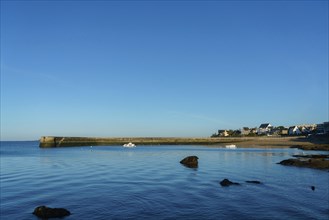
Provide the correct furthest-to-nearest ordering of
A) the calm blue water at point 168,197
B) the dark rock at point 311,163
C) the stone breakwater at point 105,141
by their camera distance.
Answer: the stone breakwater at point 105,141
the dark rock at point 311,163
the calm blue water at point 168,197

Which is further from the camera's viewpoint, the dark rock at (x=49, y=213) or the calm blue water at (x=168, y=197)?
the calm blue water at (x=168, y=197)

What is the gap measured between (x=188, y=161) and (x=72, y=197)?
2964 cm

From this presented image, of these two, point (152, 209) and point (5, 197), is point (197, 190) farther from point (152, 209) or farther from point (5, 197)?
point (5, 197)

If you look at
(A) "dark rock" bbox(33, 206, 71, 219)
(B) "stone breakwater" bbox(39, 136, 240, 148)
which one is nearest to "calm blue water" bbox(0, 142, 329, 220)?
(A) "dark rock" bbox(33, 206, 71, 219)

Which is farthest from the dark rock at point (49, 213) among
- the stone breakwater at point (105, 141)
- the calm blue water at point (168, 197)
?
the stone breakwater at point (105, 141)

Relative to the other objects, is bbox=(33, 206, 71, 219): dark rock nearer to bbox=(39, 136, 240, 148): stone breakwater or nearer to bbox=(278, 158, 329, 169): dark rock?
bbox=(278, 158, 329, 169): dark rock

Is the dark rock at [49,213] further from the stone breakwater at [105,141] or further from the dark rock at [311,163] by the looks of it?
the stone breakwater at [105,141]

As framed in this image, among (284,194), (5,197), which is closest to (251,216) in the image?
(284,194)

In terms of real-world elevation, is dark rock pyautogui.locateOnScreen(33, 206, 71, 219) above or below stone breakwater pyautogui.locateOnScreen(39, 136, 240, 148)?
below

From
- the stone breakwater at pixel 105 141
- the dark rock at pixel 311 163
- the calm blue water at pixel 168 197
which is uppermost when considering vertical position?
the stone breakwater at pixel 105 141

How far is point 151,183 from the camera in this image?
34500mm

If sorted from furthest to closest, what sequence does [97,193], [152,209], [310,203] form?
[97,193] < [310,203] < [152,209]

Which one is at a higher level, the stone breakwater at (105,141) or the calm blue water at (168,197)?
the stone breakwater at (105,141)

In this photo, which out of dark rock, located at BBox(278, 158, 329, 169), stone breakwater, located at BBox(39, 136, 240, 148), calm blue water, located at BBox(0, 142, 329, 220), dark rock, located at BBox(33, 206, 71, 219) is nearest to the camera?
dark rock, located at BBox(33, 206, 71, 219)
